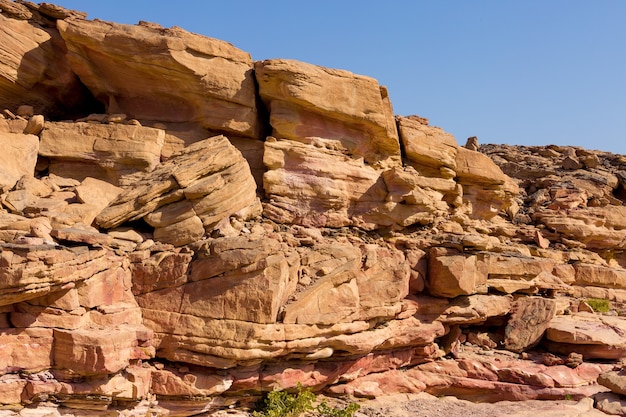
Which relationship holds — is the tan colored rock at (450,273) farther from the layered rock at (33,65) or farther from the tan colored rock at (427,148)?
the layered rock at (33,65)

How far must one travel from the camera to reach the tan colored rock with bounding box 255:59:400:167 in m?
16.9

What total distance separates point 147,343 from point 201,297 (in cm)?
160

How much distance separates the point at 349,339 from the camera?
46.1 feet

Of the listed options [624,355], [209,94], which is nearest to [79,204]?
[209,94]

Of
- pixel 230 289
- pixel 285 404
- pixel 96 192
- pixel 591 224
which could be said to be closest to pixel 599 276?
pixel 591 224

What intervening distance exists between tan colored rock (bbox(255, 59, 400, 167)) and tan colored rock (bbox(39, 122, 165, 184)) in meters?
3.94

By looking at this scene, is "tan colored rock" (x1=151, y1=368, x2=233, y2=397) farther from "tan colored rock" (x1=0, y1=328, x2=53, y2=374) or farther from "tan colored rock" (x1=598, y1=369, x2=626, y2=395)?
"tan colored rock" (x1=598, y1=369, x2=626, y2=395)

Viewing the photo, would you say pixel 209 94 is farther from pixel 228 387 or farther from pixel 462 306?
pixel 462 306

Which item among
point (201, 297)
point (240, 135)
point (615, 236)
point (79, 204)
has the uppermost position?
point (240, 135)

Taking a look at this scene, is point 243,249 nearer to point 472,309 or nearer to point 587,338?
point 472,309

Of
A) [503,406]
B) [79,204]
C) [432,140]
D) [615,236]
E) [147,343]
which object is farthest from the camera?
[615,236]

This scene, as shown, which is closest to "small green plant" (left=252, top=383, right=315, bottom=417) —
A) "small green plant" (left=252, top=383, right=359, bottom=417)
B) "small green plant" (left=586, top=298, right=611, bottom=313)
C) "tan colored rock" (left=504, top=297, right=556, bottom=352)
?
"small green plant" (left=252, top=383, right=359, bottom=417)

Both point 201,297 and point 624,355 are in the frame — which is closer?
point 201,297

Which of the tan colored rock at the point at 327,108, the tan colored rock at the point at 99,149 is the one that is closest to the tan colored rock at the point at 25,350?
the tan colored rock at the point at 99,149
